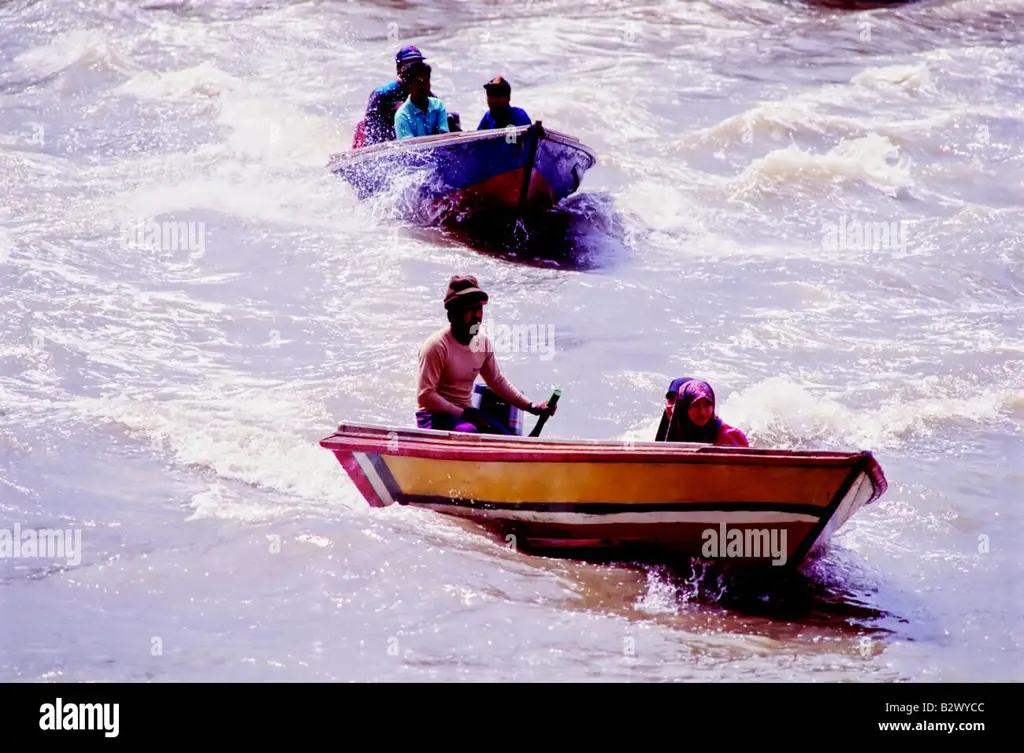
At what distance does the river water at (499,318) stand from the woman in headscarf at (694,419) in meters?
0.70

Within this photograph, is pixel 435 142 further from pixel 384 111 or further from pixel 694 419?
pixel 694 419

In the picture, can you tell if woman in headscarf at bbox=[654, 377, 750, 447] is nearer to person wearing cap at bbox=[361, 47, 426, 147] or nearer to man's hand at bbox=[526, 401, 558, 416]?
man's hand at bbox=[526, 401, 558, 416]

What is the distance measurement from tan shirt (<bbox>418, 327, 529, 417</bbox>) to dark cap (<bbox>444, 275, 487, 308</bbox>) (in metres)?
0.21

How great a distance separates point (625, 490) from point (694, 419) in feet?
1.75

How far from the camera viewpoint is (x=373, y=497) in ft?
25.8

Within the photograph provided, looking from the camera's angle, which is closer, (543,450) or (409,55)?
(543,450)

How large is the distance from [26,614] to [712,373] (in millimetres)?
5771

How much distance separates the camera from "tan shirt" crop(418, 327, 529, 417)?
25.4 ft

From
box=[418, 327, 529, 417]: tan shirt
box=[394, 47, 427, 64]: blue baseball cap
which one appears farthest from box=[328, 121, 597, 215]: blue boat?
box=[418, 327, 529, 417]: tan shirt

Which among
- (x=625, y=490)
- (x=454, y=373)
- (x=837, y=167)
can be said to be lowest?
(x=625, y=490)

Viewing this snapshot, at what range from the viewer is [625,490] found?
22.9 feet

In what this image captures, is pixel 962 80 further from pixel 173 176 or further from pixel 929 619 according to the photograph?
pixel 929 619
